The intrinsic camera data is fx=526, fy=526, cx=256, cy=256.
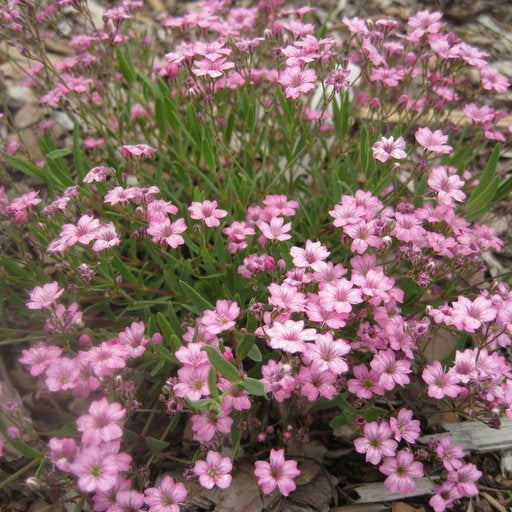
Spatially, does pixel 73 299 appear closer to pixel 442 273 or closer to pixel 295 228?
pixel 295 228

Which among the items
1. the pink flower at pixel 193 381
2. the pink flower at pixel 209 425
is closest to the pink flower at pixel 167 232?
the pink flower at pixel 193 381

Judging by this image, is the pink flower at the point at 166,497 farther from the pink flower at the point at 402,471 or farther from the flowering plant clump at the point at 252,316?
the pink flower at the point at 402,471

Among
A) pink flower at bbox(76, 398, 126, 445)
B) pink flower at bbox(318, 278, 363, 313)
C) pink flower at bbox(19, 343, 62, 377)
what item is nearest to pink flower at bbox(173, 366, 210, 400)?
pink flower at bbox(76, 398, 126, 445)

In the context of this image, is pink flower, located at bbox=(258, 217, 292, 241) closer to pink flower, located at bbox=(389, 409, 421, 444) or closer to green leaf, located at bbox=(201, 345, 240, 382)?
green leaf, located at bbox=(201, 345, 240, 382)

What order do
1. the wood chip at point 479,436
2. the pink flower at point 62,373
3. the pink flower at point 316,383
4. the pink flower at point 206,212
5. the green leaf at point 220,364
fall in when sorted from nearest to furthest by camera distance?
the green leaf at point 220,364 → the pink flower at point 316,383 → the pink flower at point 62,373 → the pink flower at point 206,212 → the wood chip at point 479,436

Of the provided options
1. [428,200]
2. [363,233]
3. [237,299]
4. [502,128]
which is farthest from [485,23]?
[237,299]

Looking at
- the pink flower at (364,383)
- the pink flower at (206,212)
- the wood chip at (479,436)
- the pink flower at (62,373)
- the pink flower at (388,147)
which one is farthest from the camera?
the wood chip at (479,436)
